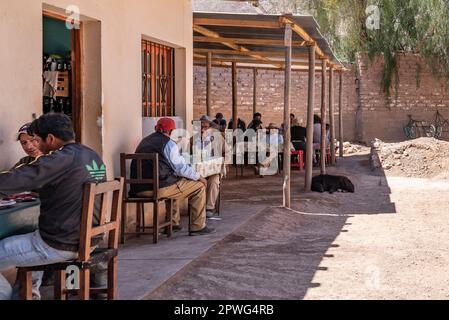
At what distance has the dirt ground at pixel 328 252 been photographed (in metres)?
6.86

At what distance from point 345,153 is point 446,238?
14.6 meters

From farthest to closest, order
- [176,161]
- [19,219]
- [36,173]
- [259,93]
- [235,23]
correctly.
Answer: [259,93] → [235,23] → [176,161] → [19,219] → [36,173]

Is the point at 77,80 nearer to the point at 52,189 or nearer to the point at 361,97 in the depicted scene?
the point at 52,189

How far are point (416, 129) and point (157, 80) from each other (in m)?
16.4

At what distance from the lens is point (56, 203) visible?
199 inches

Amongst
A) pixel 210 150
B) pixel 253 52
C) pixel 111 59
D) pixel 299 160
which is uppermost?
pixel 253 52

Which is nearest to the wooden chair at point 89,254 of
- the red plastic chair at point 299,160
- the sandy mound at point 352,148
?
the red plastic chair at point 299,160

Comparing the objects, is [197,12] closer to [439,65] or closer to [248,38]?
[248,38]

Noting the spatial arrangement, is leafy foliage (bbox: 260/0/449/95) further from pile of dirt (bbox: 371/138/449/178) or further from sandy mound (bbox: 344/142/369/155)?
pile of dirt (bbox: 371/138/449/178)

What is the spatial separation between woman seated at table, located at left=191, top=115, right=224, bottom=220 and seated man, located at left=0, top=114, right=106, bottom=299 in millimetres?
5480

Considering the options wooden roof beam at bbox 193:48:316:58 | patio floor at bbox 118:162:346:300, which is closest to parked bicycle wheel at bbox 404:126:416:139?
wooden roof beam at bbox 193:48:316:58

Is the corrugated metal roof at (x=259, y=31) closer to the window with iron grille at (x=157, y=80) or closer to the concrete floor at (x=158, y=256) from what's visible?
the window with iron grille at (x=157, y=80)

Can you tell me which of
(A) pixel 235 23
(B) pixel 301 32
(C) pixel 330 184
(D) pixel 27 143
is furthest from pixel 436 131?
(D) pixel 27 143

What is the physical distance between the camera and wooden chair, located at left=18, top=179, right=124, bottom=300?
5.00m
